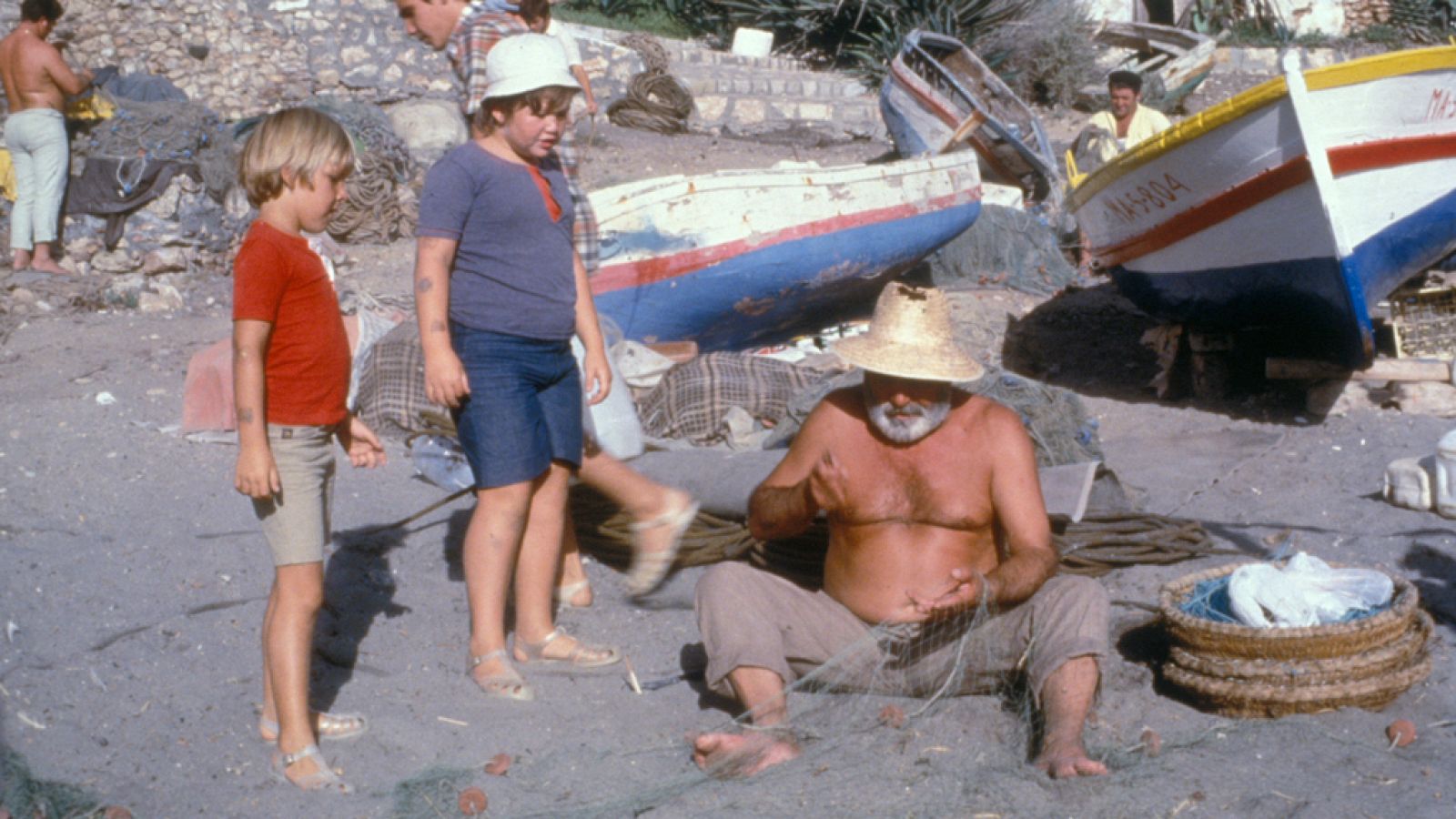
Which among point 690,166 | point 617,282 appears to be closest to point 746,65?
point 690,166

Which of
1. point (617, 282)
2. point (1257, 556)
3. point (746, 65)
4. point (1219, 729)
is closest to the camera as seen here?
point (1219, 729)

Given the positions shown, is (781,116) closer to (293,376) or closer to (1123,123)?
(1123,123)

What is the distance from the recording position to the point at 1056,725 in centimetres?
342

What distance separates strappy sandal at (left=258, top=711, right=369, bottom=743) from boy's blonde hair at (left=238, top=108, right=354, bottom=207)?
1352mm

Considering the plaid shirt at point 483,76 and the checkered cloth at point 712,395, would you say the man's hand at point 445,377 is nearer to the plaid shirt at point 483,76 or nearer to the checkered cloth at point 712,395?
the plaid shirt at point 483,76

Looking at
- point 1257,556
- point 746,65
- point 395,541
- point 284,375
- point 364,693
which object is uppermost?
point 284,375

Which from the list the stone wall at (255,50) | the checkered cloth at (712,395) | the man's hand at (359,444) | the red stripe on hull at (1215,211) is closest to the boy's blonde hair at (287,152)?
the man's hand at (359,444)

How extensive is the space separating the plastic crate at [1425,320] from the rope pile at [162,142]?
26.2 ft

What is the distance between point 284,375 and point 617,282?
4410 mm

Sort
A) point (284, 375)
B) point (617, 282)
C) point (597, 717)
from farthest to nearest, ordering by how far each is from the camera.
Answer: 1. point (617, 282)
2. point (597, 717)
3. point (284, 375)

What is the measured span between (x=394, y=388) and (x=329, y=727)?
10.2 ft

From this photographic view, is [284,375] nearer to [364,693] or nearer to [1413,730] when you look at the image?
[364,693]

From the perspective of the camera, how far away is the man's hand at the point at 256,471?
3.23m

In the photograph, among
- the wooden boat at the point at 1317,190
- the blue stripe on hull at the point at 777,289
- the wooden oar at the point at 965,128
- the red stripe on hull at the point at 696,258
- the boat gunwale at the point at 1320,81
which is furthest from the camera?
the wooden oar at the point at 965,128
